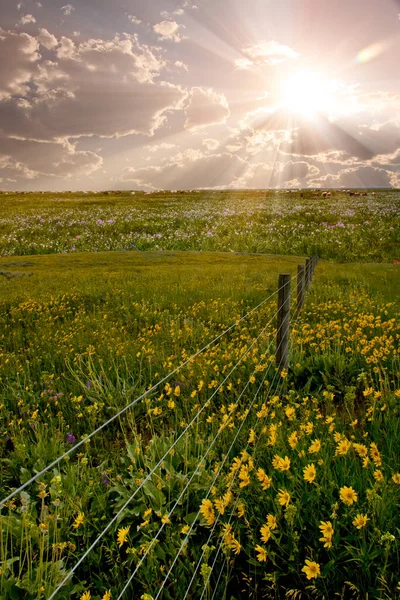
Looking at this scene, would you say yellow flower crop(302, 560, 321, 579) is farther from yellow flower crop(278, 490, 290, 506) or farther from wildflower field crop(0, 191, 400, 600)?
yellow flower crop(278, 490, 290, 506)

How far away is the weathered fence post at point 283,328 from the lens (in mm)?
5887

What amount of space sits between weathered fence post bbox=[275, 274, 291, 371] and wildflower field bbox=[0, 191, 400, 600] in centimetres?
19

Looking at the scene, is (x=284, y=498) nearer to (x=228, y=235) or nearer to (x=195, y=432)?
(x=195, y=432)

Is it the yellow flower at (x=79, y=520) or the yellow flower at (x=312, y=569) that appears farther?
the yellow flower at (x=79, y=520)

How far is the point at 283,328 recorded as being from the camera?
5961 millimetres

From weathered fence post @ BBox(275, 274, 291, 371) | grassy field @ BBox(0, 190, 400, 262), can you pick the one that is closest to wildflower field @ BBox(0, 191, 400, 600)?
weathered fence post @ BBox(275, 274, 291, 371)

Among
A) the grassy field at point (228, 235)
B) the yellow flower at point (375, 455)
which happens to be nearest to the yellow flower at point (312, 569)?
the yellow flower at point (375, 455)

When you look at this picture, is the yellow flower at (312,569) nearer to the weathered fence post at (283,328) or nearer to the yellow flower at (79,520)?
the yellow flower at (79,520)

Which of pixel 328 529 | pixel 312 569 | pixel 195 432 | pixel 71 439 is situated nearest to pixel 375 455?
pixel 328 529

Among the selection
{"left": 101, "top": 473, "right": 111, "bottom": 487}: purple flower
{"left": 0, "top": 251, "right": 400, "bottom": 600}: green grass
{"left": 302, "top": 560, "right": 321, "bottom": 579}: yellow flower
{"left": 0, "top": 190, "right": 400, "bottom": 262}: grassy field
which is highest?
{"left": 0, "top": 190, "right": 400, "bottom": 262}: grassy field

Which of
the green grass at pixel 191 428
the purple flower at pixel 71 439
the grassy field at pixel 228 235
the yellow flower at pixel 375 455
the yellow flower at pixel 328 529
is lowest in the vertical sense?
the purple flower at pixel 71 439

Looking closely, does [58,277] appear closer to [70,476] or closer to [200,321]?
[200,321]

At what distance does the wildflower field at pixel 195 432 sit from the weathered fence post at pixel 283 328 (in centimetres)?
19

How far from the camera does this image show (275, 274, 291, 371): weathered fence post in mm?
5887
